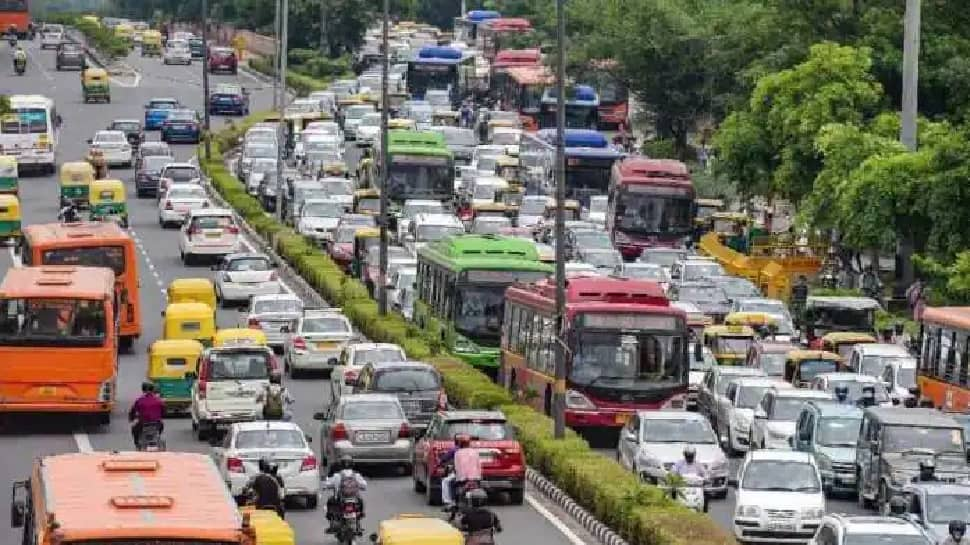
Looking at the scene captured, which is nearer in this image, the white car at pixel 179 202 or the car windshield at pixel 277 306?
the car windshield at pixel 277 306

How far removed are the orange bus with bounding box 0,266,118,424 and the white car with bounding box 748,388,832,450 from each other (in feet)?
34.9

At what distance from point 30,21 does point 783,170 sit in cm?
9002

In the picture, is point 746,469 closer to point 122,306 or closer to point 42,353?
point 42,353

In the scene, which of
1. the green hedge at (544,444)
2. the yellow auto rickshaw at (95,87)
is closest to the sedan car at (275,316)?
the green hedge at (544,444)

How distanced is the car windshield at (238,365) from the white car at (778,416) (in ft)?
26.9

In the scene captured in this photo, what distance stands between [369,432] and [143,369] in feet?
49.9

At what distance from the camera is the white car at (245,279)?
65.8 meters

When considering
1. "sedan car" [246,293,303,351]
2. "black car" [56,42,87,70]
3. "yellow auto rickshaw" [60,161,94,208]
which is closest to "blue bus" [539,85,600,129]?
"yellow auto rickshaw" [60,161,94,208]

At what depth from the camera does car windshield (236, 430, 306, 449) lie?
125 ft

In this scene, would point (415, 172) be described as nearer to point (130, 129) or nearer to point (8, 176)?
point (8, 176)

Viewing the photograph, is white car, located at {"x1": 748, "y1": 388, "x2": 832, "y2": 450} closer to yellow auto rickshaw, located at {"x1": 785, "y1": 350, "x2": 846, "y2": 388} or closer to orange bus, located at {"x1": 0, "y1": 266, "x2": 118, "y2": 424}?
yellow auto rickshaw, located at {"x1": 785, "y1": 350, "x2": 846, "y2": 388}

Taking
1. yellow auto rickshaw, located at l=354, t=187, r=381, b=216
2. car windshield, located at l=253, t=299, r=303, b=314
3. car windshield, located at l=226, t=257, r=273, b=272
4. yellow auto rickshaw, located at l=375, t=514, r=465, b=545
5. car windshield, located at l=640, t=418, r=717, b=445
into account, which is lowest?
yellow auto rickshaw, located at l=354, t=187, r=381, b=216

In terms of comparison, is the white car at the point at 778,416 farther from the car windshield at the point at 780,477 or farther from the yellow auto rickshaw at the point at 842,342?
the yellow auto rickshaw at the point at 842,342

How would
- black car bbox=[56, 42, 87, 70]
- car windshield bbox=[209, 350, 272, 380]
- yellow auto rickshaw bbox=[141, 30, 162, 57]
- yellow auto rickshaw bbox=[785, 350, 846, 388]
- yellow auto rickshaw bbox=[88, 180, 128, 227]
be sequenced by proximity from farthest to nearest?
yellow auto rickshaw bbox=[141, 30, 162, 57], black car bbox=[56, 42, 87, 70], yellow auto rickshaw bbox=[88, 180, 128, 227], yellow auto rickshaw bbox=[785, 350, 846, 388], car windshield bbox=[209, 350, 272, 380]
